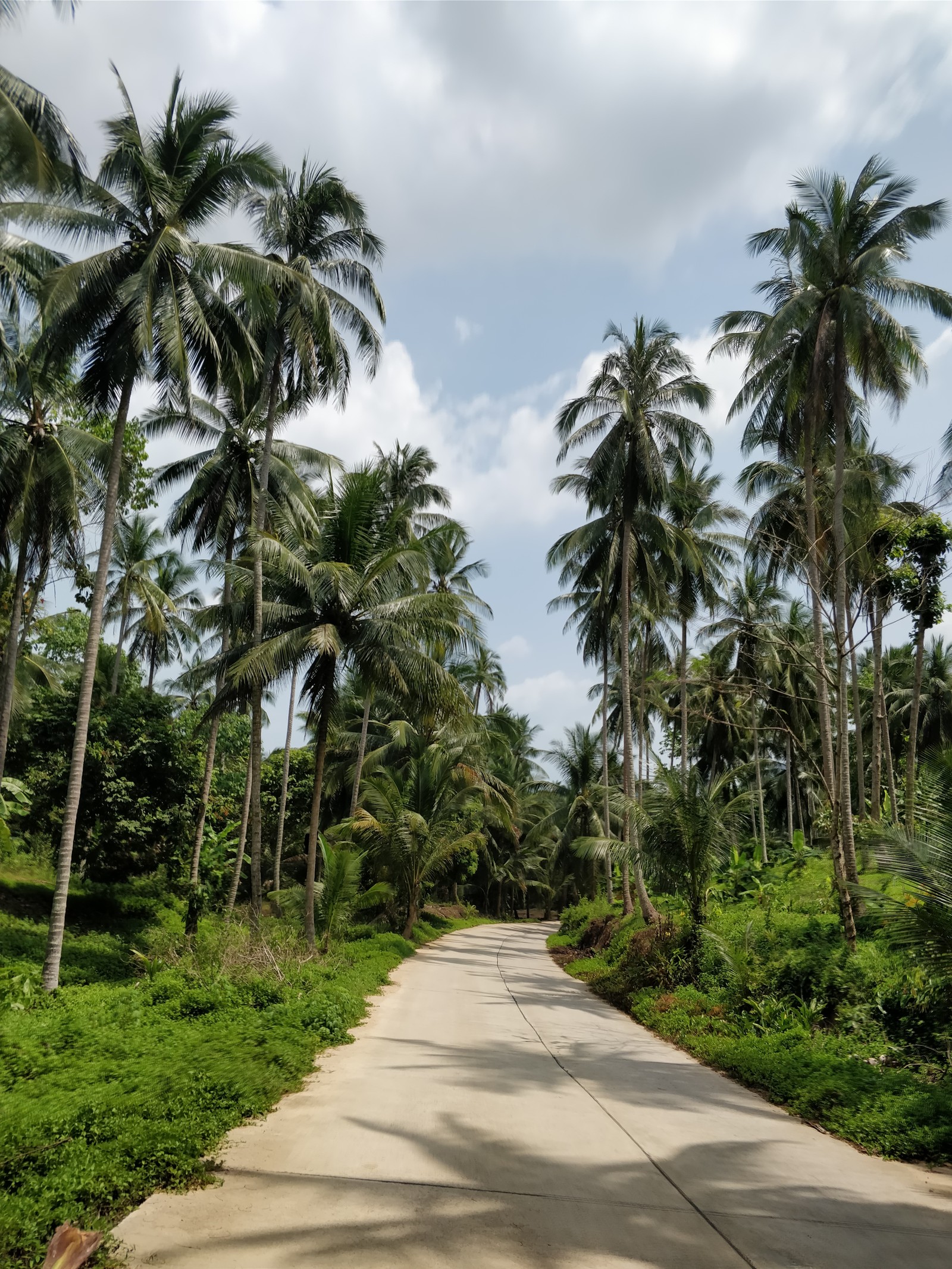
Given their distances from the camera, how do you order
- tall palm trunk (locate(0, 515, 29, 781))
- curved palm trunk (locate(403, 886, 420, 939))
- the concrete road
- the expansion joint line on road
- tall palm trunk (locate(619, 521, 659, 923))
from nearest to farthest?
the concrete road, the expansion joint line on road, tall palm trunk (locate(0, 515, 29, 781)), tall palm trunk (locate(619, 521, 659, 923)), curved palm trunk (locate(403, 886, 420, 939))

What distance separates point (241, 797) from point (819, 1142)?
70.9 feet

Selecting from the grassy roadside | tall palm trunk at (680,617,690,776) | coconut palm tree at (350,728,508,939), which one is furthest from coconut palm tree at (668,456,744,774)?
the grassy roadside

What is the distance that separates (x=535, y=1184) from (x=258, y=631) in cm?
1310

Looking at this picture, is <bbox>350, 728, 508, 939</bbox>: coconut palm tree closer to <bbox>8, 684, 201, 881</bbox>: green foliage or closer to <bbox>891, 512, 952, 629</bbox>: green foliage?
<bbox>8, 684, 201, 881</bbox>: green foliage

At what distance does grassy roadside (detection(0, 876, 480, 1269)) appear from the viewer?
4.29 metres

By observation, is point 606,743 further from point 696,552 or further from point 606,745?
point 696,552

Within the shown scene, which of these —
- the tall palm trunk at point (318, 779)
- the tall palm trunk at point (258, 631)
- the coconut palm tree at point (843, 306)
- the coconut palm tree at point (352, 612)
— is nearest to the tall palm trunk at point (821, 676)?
the coconut palm tree at point (843, 306)

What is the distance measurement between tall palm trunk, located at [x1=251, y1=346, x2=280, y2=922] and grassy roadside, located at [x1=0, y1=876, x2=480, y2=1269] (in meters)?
1.18

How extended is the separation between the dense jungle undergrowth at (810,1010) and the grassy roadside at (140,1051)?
4276 mm

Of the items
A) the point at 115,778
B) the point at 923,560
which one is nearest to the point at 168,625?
the point at 115,778

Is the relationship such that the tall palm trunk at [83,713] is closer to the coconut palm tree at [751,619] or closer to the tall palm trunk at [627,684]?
the tall palm trunk at [627,684]

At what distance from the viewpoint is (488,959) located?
2109 cm

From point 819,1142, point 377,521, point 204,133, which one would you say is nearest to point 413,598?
point 377,521

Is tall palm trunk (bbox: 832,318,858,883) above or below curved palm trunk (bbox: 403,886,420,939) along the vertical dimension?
above
